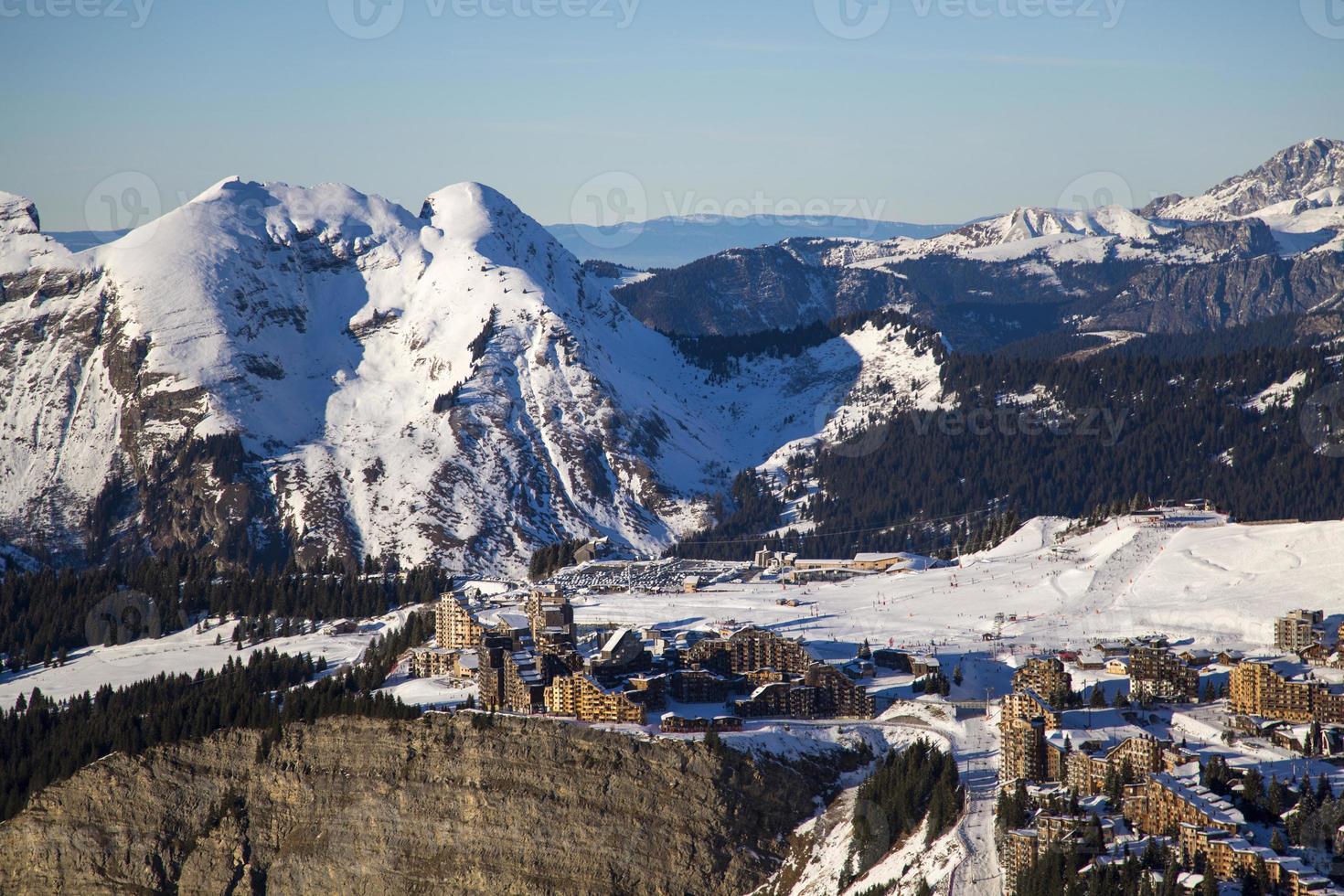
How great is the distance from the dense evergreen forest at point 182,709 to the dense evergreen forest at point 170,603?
22.5 m

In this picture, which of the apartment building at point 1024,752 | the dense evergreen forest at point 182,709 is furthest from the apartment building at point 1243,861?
the dense evergreen forest at point 182,709

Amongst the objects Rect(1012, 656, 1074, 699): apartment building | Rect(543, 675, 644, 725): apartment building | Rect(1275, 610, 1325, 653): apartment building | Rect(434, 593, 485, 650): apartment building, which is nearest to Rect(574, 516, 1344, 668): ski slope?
Rect(1275, 610, 1325, 653): apartment building

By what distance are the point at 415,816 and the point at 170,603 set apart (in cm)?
7161

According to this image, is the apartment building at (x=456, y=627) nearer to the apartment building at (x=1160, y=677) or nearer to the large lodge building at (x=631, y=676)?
the large lodge building at (x=631, y=676)

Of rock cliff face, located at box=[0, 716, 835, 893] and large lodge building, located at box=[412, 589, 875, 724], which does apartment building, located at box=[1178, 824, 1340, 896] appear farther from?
large lodge building, located at box=[412, 589, 875, 724]

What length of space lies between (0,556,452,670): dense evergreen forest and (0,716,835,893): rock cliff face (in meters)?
45.3

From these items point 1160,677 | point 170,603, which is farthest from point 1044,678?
point 170,603

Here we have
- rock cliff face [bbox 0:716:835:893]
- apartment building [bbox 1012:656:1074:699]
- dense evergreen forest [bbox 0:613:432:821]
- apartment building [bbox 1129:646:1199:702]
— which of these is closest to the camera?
rock cliff face [bbox 0:716:835:893]

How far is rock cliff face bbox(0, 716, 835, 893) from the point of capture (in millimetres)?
119188

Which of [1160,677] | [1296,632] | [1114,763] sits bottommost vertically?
[1114,763]

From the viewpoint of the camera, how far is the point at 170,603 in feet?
626

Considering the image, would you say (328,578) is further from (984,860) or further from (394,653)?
(984,860)

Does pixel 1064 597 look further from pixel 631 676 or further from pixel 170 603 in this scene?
pixel 170 603

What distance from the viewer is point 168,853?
136 metres
